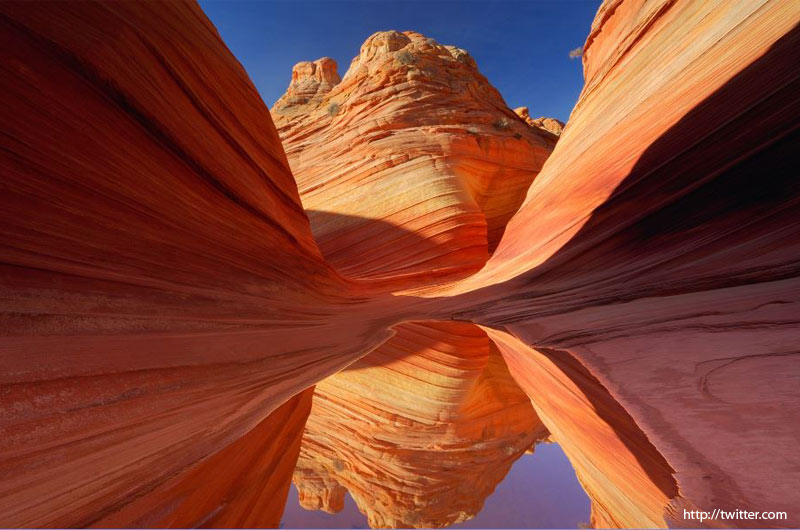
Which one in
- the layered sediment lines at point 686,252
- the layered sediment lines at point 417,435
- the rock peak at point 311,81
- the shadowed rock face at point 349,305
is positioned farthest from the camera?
the rock peak at point 311,81

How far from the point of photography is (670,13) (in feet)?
16.4

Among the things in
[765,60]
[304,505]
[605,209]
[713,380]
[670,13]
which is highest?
[670,13]

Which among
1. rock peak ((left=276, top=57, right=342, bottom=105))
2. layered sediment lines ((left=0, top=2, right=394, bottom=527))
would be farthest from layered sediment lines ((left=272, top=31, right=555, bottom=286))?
layered sediment lines ((left=0, top=2, right=394, bottom=527))

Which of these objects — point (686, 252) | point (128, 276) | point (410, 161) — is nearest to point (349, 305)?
point (128, 276)

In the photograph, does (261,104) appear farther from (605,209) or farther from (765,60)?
(765,60)

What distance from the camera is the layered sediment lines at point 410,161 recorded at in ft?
28.5

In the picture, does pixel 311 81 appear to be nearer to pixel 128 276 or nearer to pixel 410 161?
pixel 410 161

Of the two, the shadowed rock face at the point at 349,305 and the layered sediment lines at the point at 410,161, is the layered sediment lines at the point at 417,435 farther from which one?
the layered sediment lines at the point at 410,161

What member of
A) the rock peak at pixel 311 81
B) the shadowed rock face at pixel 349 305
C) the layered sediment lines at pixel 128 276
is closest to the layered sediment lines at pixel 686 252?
the shadowed rock face at pixel 349 305

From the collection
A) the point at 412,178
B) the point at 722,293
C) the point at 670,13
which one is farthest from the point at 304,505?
the point at 412,178

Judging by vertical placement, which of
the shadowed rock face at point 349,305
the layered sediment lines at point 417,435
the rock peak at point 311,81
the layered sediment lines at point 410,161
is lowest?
the layered sediment lines at point 417,435

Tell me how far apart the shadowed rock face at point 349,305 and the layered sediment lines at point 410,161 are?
8.72ft

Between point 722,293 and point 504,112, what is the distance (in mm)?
10250

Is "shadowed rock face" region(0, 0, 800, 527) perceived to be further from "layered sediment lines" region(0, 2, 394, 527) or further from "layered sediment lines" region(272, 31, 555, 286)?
"layered sediment lines" region(272, 31, 555, 286)
